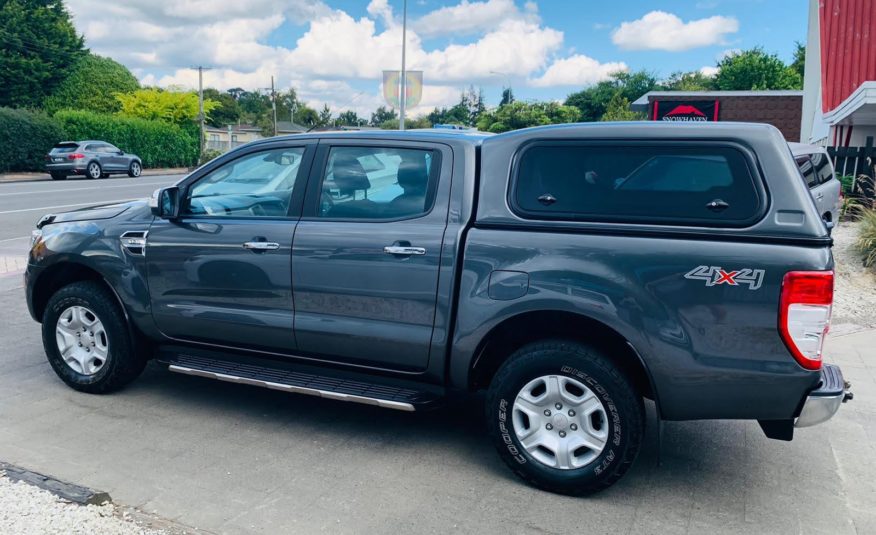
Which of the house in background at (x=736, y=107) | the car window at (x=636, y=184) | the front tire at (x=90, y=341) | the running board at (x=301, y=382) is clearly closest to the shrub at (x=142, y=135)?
the house in background at (x=736, y=107)

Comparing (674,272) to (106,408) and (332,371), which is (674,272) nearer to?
(332,371)

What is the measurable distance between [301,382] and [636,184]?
2.22 meters

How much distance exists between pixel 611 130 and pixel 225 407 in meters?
3.08

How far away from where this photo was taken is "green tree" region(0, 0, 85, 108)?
39062mm

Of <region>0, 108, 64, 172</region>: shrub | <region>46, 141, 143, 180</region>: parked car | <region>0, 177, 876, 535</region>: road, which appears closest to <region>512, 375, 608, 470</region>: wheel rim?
<region>0, 177, 876, 535</region>: road

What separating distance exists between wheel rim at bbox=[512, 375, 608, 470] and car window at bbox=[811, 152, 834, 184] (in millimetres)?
8892

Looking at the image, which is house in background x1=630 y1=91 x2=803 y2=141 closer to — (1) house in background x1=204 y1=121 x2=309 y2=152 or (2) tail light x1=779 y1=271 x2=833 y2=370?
(2) tail light x1=779 y1=271 x2=833 y2=370

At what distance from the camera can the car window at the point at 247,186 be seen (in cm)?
471

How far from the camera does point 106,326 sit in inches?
197

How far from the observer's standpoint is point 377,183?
4434mm

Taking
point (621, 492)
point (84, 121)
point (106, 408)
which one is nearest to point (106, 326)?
point (106, 408)

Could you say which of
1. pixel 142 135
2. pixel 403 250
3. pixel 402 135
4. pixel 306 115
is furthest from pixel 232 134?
pixel 403 250

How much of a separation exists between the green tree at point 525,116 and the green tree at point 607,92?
55.2ft

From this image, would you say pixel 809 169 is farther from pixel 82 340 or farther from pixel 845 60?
pixel 82 340
